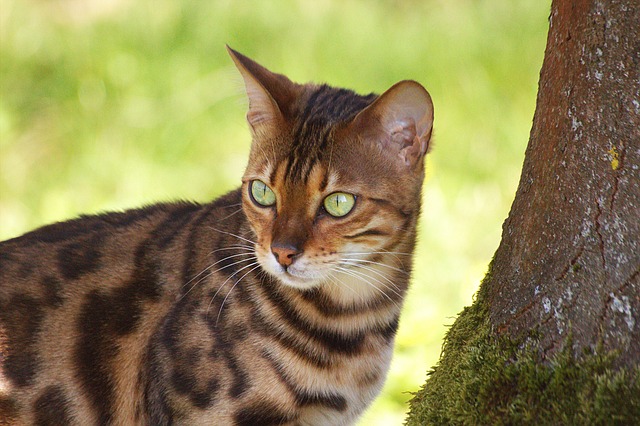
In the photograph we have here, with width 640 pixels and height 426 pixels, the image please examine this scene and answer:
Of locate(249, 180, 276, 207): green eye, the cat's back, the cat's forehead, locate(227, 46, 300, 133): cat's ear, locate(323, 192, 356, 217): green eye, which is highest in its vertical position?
locate(227, 46, 300, 133): cat's ear

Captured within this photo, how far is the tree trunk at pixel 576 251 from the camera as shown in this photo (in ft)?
6.81

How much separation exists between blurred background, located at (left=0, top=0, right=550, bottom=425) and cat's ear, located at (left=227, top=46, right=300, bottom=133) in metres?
1.99

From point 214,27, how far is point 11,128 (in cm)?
168

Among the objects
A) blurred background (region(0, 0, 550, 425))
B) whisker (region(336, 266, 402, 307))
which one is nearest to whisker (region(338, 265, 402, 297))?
whisker (region(336, 266, 402, 307))

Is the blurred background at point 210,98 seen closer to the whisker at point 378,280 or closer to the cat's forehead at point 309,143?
the whisker at point 378,280

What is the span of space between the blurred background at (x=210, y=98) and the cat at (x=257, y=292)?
6.13ft

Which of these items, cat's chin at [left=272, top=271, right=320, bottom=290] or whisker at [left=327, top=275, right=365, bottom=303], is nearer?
cat's chin at [left=272, top=271, right=320, bottom=290]

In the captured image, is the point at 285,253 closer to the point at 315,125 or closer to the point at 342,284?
the point at 342,284

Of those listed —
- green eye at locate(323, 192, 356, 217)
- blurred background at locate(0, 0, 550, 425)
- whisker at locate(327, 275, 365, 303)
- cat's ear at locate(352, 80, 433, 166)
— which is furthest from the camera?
blurred background at locate(0, 0, 550, 425)

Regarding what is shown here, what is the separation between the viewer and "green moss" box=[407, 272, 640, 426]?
2041 mm

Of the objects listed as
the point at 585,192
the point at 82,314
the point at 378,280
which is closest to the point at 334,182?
the point at 378,280

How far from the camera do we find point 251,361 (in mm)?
2660

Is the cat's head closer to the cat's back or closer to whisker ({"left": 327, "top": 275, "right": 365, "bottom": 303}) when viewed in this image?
whisker ({"left": 327, "top": 275, "right": 365, "bottom": 303})

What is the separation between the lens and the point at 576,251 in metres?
2.18
